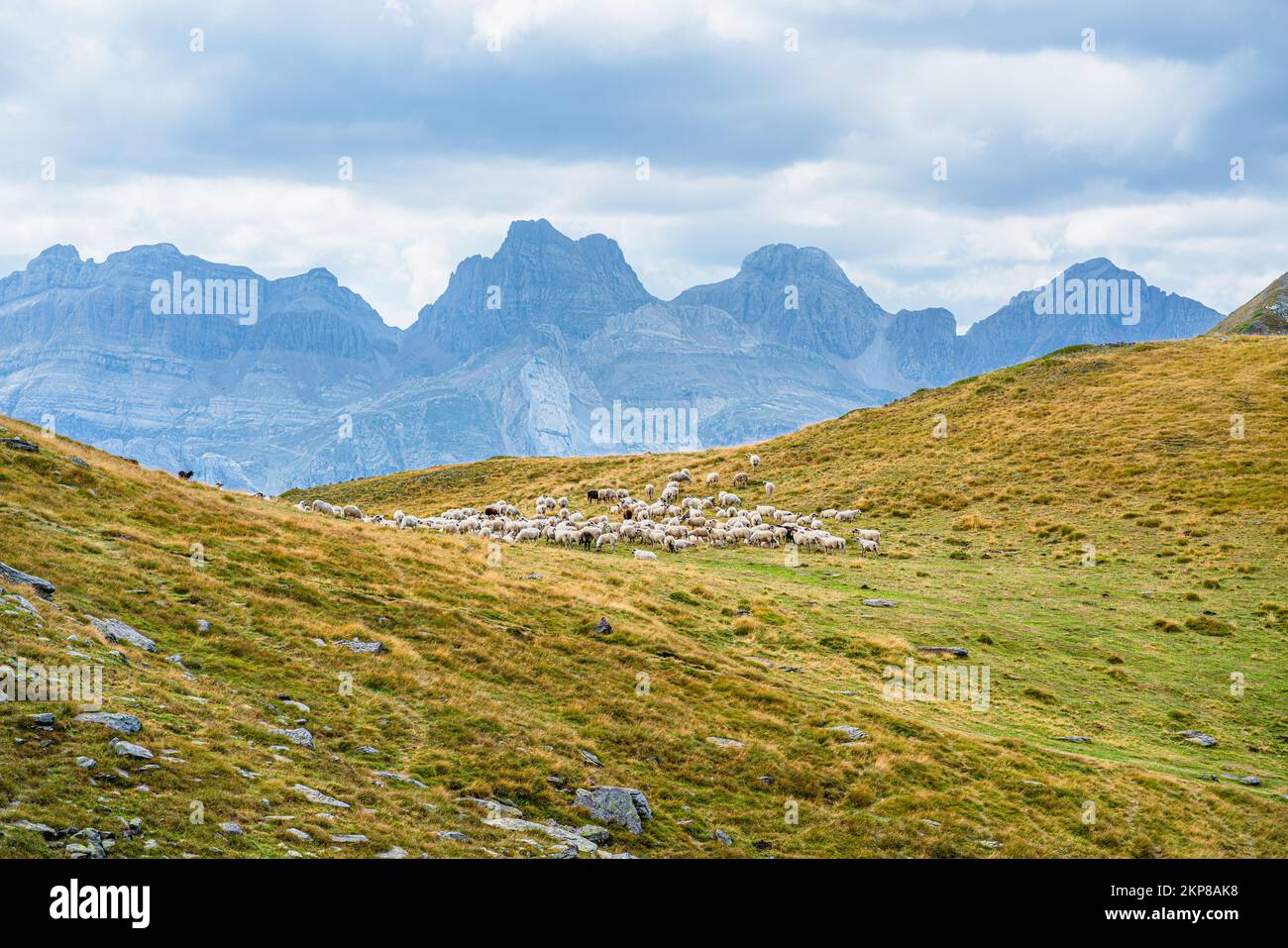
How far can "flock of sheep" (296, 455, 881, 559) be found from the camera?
54000mm

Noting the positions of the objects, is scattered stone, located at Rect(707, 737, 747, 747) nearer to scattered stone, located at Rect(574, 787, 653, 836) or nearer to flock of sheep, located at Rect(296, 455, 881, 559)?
scattered stone, located at Rect(574, 787, 653, 836)

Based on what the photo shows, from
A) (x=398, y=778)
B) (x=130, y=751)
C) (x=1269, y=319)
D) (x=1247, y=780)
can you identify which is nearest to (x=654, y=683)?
(x=398, y=778)

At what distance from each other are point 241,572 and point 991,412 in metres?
70.7

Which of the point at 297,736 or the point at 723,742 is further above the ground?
the point at 297,736

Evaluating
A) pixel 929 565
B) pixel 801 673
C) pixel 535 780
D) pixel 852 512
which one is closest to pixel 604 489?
pixel 852 512

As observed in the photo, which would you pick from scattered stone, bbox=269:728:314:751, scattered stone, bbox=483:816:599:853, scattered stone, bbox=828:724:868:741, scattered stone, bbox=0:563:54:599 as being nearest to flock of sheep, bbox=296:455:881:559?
scattered stone, bbox=828:724:868:741

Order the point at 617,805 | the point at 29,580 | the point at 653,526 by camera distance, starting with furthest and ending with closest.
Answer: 1. the point at 653,526
2. the point at 29,580
3. the point at 617,805

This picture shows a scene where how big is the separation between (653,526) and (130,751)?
4263 cm

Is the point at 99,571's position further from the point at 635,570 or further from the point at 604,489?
the point at 604,489

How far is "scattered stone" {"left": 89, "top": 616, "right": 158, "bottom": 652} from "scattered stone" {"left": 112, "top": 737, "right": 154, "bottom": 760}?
538cm

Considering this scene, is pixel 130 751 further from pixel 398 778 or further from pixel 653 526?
pixel 653 526

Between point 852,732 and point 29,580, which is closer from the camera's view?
point 29,580

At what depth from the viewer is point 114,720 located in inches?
644

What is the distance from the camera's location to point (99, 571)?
965 inches
